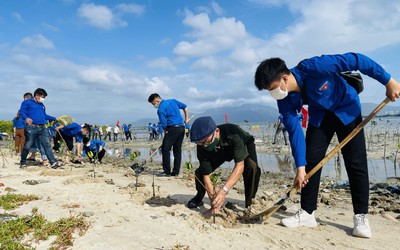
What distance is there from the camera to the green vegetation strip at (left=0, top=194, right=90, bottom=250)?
9.13 ft

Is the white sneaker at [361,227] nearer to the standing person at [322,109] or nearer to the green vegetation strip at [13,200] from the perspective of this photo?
the standing person at [322,109]

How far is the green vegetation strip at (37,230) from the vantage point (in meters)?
2.78

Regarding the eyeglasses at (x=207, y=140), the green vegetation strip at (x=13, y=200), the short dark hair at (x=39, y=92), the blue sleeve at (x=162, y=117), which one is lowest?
the green vegetation strip at (x=13, y=200)

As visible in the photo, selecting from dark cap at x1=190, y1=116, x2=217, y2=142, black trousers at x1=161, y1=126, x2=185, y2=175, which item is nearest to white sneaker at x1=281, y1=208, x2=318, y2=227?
dark cap at x1=190, y1=116, x2=217, y2=142

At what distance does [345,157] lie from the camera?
3154 millimetres

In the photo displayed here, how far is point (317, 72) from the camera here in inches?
114

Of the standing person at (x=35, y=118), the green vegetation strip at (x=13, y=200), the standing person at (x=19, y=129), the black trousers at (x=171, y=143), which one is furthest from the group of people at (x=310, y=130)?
the standing person at (x=19, y=129)

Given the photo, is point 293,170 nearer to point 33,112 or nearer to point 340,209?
point 340,209

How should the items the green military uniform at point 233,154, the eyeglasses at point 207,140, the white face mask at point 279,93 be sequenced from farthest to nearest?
the green military uniform at point 233,154 → the eyeglasses at point 207,140 → the white face mask at point 279,93

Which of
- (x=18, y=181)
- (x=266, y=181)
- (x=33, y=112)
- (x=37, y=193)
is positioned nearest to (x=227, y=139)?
(x=37, y=193)

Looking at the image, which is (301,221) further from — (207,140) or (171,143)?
(171,143)

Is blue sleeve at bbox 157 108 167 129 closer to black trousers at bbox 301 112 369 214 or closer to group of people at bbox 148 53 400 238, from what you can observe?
group of people at bbox 148 53 400 238

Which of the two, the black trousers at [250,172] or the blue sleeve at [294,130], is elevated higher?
the blue sleeve at [294,130]

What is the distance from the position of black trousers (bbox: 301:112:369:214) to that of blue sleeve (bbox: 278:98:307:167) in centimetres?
14
